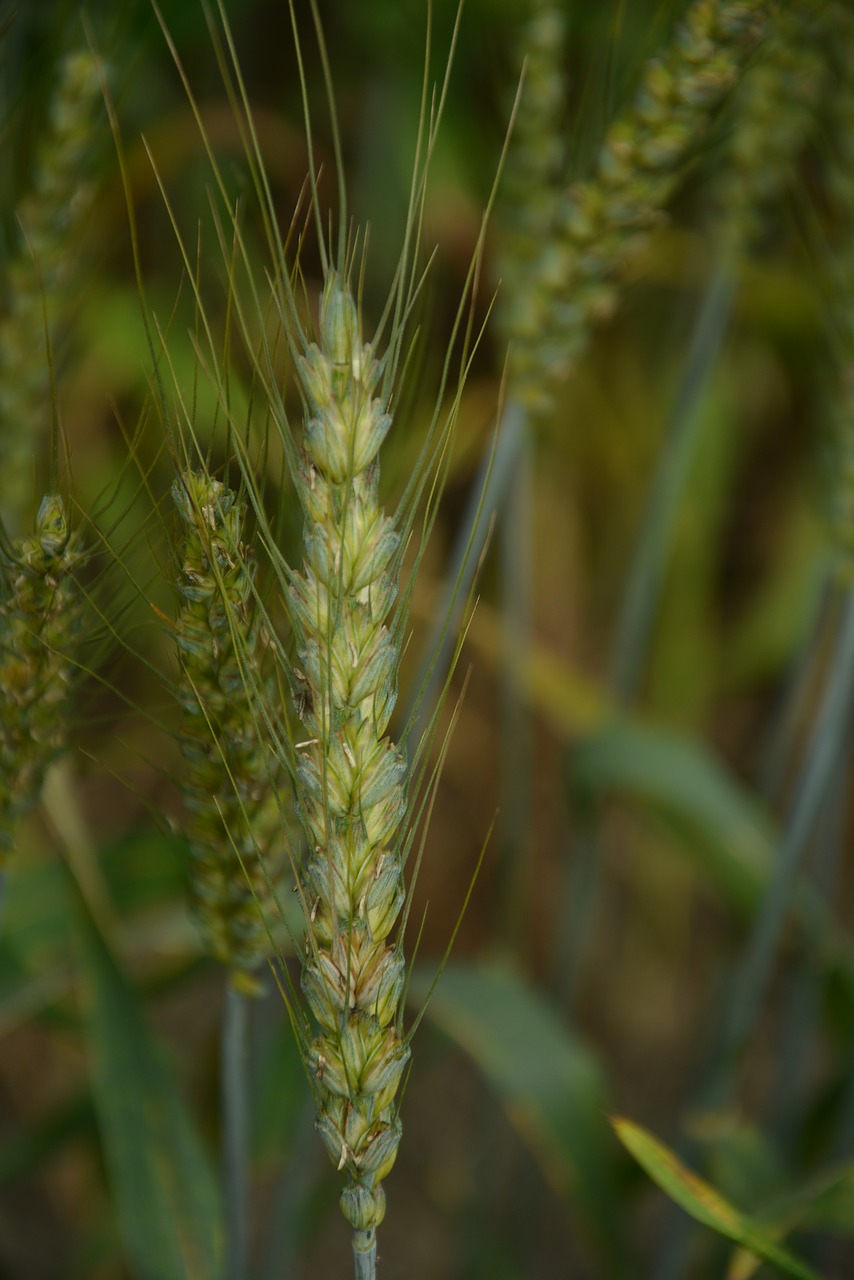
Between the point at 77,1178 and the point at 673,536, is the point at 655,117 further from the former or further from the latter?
the point at 77,1178

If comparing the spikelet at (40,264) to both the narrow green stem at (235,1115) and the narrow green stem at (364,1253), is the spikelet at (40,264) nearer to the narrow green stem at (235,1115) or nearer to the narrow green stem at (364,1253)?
the narrow green stem at (235,1115)

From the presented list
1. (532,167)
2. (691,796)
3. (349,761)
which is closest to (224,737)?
(349,761)

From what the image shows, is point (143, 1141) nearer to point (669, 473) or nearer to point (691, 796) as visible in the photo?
point (691, 796)

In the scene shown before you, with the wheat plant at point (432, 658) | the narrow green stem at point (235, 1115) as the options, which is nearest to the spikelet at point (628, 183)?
the wheat plant at point (432, 658)

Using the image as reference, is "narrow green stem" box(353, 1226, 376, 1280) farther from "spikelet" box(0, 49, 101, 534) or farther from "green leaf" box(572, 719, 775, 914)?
"green leaf" box(572, 719, 775, 914)

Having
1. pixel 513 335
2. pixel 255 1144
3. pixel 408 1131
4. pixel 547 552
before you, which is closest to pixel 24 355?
pixel 513 335
